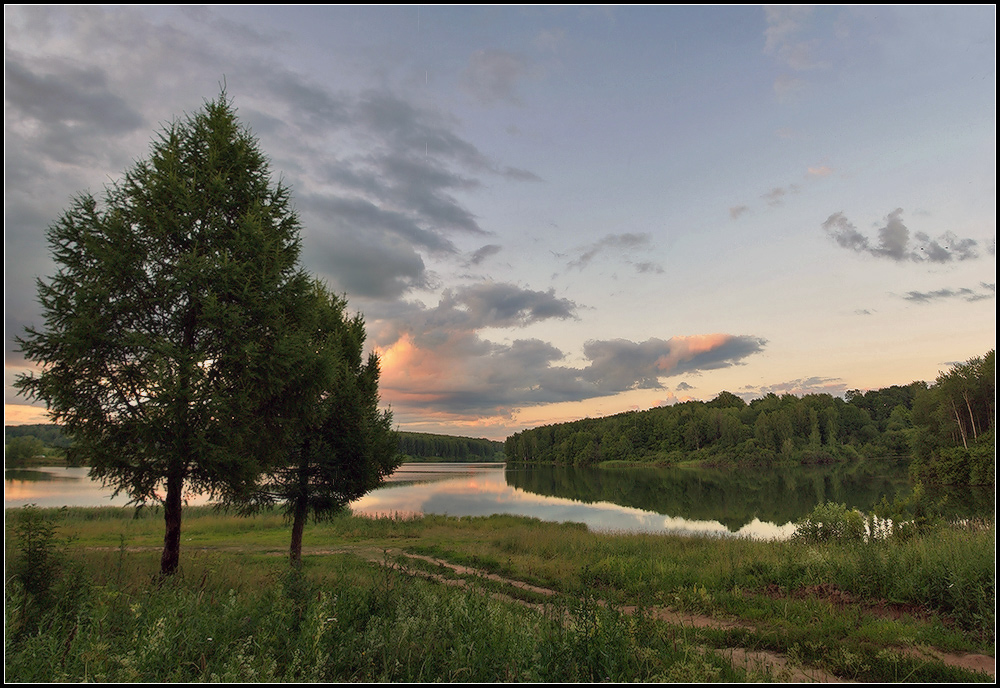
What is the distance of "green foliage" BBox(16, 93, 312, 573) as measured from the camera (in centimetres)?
859

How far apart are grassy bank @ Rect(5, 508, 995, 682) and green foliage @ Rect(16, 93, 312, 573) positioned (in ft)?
5.53

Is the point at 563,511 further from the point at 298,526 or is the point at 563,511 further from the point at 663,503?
the point at 298,526

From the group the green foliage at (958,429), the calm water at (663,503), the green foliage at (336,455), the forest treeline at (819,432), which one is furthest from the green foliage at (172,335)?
the green foliage at (958,429)

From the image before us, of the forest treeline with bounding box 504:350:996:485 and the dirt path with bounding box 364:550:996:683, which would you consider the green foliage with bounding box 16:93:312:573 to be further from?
the forest treeline with bounding box 504:350:996:485

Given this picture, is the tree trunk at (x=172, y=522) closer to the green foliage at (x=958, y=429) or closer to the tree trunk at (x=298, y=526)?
the tree trunk at (x=298, y=526)

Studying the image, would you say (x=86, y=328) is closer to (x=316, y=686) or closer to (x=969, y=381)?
(x=316, y=686)

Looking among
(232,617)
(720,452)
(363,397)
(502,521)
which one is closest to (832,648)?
(232,617)

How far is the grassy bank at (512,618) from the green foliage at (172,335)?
169 cm

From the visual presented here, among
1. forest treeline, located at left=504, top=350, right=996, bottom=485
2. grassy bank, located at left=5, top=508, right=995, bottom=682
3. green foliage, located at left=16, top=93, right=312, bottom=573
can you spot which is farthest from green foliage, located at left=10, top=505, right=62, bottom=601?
forest treeline, located at left=504, top=350, right=996, bottom=485

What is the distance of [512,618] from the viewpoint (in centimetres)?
505

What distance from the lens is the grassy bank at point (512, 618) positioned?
12.7 ft

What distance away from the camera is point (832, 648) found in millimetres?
6285

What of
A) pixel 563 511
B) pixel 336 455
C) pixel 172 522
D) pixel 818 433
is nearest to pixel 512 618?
→ pixel 172 522

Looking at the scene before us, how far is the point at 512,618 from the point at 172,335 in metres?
8.39
